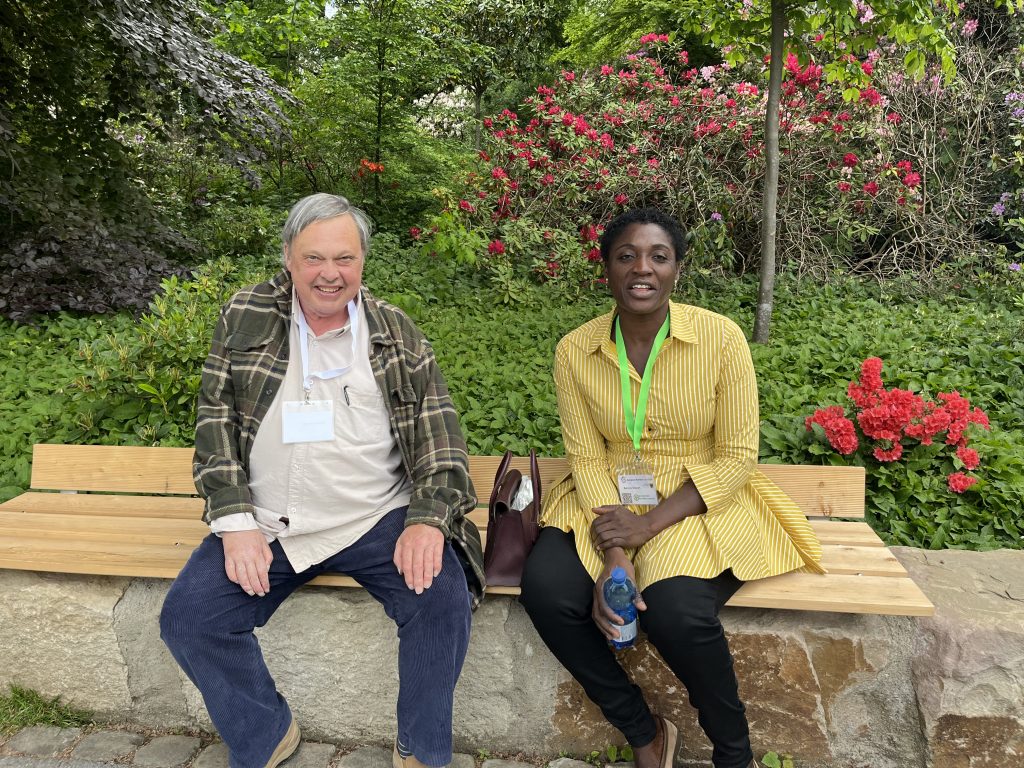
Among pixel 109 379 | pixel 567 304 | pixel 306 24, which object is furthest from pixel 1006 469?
pixel 306 24

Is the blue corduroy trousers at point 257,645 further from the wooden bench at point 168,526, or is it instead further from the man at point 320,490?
the wooden bench at point 168,526

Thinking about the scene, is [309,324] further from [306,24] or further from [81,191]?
[306,24]

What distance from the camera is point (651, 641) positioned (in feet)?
7.30

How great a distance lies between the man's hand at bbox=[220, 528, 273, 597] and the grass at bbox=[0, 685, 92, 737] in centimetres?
102

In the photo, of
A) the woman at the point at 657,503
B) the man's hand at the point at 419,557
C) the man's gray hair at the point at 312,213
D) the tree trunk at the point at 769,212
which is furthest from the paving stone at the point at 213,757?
the tree trunk at the point at 769,212

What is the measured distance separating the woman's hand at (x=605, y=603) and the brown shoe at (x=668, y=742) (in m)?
0.40

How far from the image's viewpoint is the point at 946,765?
2359 mm

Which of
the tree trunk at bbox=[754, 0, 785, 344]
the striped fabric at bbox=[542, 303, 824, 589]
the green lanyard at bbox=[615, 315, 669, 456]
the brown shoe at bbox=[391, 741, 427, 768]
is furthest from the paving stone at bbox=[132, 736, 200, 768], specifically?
the tree trunk at bbox=[754, 0, 785, 344]

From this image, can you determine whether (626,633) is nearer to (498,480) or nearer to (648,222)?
(498,480)

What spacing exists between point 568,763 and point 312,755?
2.77ft

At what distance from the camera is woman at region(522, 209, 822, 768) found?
222cm

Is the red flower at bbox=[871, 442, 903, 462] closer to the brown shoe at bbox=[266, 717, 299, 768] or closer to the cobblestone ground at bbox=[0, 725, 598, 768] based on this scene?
the cobblestone ground at bbox=[0, 725, 598, 768]

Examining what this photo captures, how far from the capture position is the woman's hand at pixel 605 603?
7.13ft

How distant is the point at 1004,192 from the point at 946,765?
642 cm
